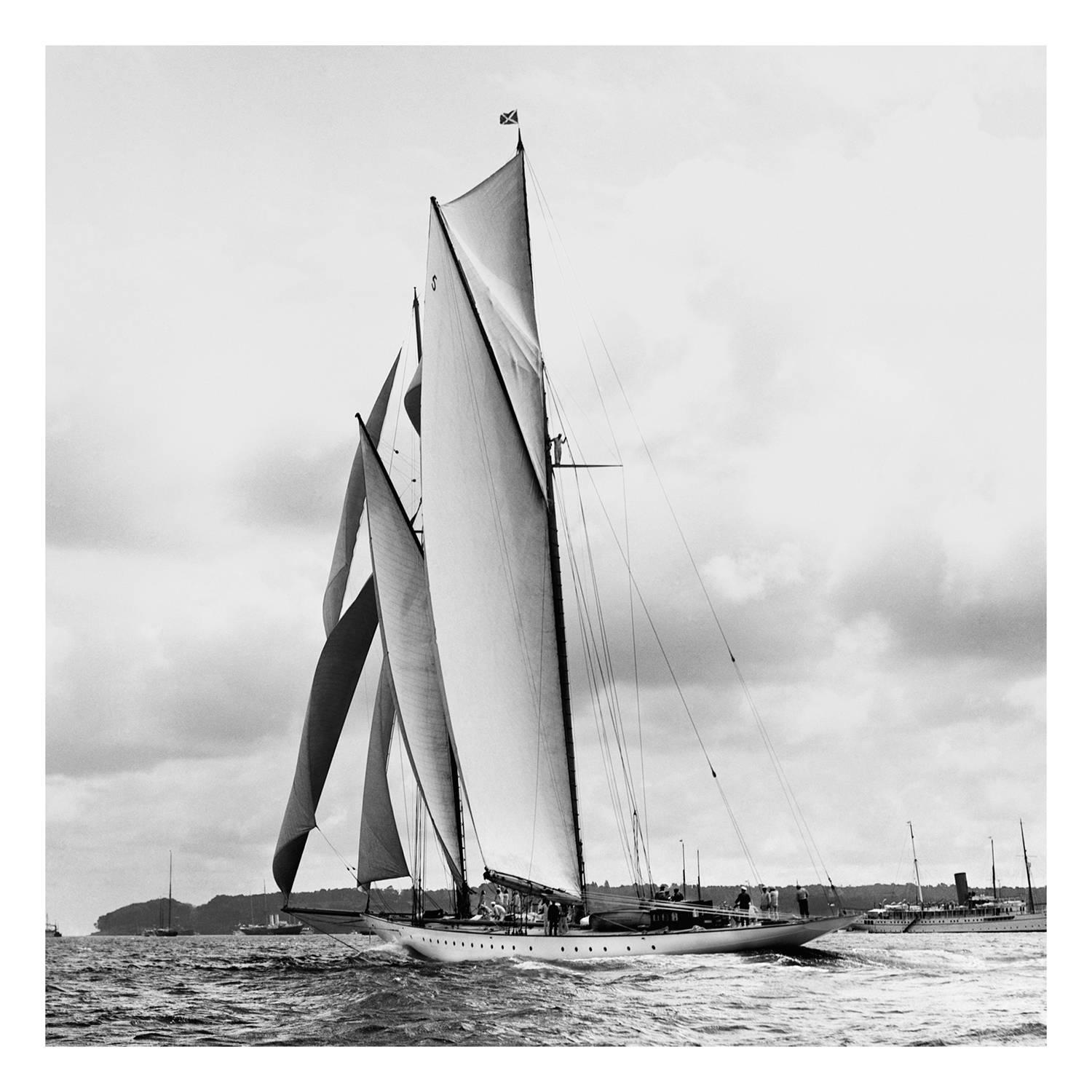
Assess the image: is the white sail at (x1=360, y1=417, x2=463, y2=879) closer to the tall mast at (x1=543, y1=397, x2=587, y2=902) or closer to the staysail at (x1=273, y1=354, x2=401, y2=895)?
the staysail at (x1=273, y1=354, x2=401, y2=895)

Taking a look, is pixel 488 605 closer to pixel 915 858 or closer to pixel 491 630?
pixel 491 630

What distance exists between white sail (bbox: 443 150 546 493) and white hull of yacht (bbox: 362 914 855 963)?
5.95 meters

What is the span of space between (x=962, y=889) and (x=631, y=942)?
7746mm

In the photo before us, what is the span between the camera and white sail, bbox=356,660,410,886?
882 inches

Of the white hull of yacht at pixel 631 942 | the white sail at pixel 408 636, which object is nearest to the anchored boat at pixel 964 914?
the white hull of yacht at pixel 631 942

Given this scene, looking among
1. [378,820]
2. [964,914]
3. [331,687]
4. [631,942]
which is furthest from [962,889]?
[331,687]

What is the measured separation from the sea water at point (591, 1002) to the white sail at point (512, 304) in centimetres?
659

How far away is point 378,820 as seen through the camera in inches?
883

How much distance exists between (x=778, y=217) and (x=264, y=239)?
18.9 feet

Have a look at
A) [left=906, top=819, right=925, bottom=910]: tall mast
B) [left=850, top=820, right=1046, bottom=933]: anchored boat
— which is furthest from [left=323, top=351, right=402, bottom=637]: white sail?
[left=850, top=820, right=1046, bottom=933]: anchored boat

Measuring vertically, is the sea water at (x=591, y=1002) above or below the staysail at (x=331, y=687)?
below

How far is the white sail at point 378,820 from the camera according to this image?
22.4 meters

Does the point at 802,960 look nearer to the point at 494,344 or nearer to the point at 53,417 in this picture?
the point at 494,344

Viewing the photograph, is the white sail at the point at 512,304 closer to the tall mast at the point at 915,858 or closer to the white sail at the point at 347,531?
the white sail at the point at 347,531
